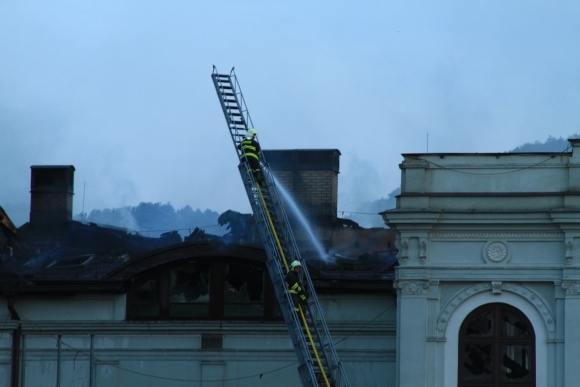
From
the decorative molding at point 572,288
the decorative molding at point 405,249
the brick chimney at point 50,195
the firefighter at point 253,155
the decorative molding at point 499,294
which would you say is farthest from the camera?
the brick chimney at point 50,195

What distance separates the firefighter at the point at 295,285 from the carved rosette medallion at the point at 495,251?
362cm

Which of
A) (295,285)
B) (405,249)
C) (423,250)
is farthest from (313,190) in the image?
(423,250)

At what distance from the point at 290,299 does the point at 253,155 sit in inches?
138

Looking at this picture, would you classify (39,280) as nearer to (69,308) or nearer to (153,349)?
(69,308)

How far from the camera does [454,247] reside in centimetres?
2239

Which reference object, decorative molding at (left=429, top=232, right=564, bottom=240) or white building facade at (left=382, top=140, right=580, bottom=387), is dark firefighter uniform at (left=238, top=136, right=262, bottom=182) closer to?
white building facade at (left=382, top=140, right=580, bottom=387)

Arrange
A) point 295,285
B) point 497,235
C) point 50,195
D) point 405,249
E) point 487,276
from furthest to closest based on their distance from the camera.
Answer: point 50,195, point 295,285, point 405,249, point 497,235, point 487,276

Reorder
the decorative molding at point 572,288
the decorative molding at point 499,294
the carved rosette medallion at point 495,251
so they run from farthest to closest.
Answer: the carved rosette medallion at point 495,251 → the decorative molding at point 499,294 → the decorative molding at point 572,288

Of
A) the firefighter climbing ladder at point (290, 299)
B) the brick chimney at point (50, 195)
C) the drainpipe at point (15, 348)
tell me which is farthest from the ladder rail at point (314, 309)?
the brick chimney at point (50, 195)

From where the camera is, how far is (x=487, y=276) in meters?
22.1

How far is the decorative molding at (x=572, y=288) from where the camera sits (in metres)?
21.6

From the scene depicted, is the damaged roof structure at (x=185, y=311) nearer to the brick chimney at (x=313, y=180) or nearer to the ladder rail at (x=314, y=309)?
the ladder rail at (x=314, y=309)

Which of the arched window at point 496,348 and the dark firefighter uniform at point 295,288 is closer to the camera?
the arched window at point 496,348

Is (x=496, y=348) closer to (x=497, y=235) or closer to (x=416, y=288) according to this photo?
(x=416, y=288)
